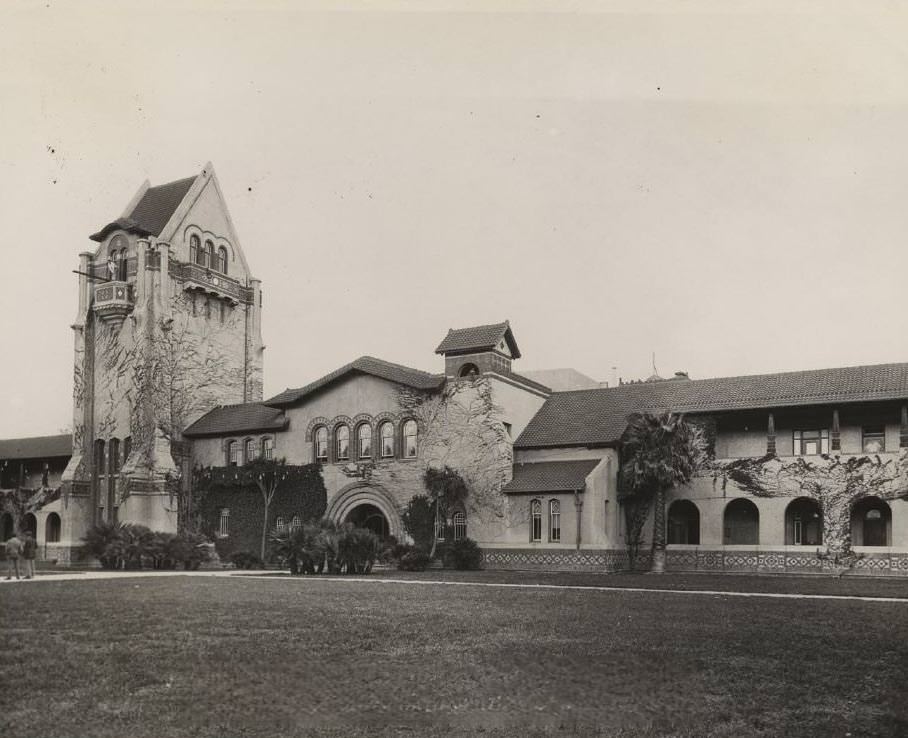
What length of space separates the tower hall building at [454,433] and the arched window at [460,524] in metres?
0.07

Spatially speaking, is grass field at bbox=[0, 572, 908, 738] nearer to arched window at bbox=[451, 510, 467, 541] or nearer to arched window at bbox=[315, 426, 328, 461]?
arched window at bbox=[451, 510, 467, 541]

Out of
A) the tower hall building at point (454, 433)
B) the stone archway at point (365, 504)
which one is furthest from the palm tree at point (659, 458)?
the stone archway at point (365, 504)

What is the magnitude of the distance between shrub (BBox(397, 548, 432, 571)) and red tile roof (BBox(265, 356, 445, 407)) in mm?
7342

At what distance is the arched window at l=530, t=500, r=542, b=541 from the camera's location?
125ft

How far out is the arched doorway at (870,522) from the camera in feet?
121

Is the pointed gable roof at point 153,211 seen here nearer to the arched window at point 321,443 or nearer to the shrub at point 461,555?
the arched window at point 321,443

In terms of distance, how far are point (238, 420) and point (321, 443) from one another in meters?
5.21

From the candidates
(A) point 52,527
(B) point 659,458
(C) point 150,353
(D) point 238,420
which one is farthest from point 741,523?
(A) point 52,527

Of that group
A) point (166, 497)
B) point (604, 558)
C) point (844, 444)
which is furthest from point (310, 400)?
point (844, 444)

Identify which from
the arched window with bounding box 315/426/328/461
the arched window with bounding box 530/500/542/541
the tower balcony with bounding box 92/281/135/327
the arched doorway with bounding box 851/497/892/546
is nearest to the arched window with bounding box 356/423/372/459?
the arched window with bounding box 315/426/328/461

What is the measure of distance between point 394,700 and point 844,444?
3152 centimetres

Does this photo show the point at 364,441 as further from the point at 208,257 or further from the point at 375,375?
the point at 208,257

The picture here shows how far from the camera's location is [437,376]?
135 feet

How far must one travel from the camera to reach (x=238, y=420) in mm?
46281
